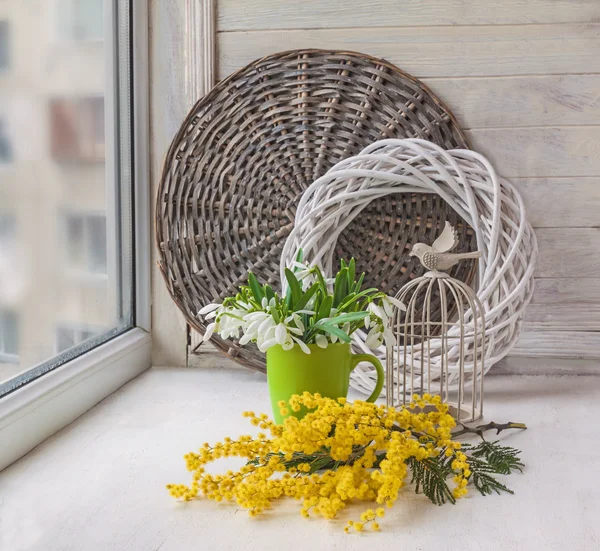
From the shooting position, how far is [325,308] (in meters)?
0.97

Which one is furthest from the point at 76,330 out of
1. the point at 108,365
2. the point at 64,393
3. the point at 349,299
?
the point at 349,299

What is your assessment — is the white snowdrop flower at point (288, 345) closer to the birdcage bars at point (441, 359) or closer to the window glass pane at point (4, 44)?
the birdcage bars at point (441, 359)

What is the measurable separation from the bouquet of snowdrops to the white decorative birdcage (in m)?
0.06

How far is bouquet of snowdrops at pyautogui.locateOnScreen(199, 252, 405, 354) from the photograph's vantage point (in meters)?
0.93

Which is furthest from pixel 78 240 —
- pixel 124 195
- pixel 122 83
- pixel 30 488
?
pixel 30 488

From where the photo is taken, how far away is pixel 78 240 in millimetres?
1330

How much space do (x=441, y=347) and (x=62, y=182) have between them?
0.74 m

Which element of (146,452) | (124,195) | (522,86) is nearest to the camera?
(146,452)

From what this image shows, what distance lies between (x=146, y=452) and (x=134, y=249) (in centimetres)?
64

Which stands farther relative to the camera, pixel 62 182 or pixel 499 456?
pixel 62 182

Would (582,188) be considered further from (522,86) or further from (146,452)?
(146,452)

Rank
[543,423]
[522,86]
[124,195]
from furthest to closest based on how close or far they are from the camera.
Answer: [124,195], [522,86], [543,423]

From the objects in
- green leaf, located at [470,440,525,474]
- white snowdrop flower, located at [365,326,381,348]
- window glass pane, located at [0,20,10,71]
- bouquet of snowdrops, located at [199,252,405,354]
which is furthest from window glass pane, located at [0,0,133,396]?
green leaf, located at [470,440,525,474]

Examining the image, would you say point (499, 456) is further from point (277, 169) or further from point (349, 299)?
point (277, 169)
